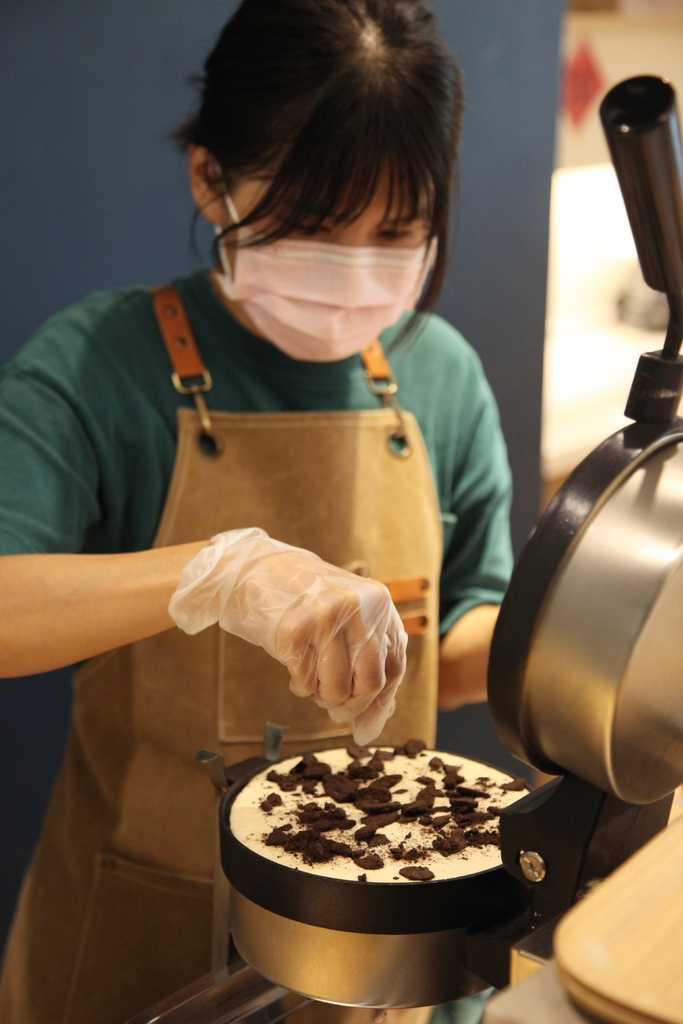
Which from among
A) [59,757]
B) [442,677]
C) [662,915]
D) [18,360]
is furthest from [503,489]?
[662,915]

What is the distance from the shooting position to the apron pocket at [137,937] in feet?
4.47

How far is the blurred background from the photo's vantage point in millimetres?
1617

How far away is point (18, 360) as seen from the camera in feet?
4.32

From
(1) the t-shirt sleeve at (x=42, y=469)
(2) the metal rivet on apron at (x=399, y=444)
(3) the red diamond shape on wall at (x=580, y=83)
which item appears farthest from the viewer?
(3) the red diamond shape on wall at (x=580, y=83)

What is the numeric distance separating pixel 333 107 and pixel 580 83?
2942 mm

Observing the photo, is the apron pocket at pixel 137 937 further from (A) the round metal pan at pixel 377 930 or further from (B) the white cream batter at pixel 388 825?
(A) the round metal pan at pixel 377 930

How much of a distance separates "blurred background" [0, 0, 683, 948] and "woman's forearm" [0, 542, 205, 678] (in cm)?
3

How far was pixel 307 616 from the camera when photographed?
3.10 feet

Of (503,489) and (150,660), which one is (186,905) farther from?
(503,489)

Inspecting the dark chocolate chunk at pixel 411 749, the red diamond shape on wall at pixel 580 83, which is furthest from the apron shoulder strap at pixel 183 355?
the red diamond shape on wall at pixel 580 83

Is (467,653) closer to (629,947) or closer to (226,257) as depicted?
(226,257)

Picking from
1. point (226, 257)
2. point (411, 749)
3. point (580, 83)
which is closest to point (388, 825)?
point (411, 749)

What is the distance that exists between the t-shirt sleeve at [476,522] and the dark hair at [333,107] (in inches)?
15.8

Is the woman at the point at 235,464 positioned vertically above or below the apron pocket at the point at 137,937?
above
